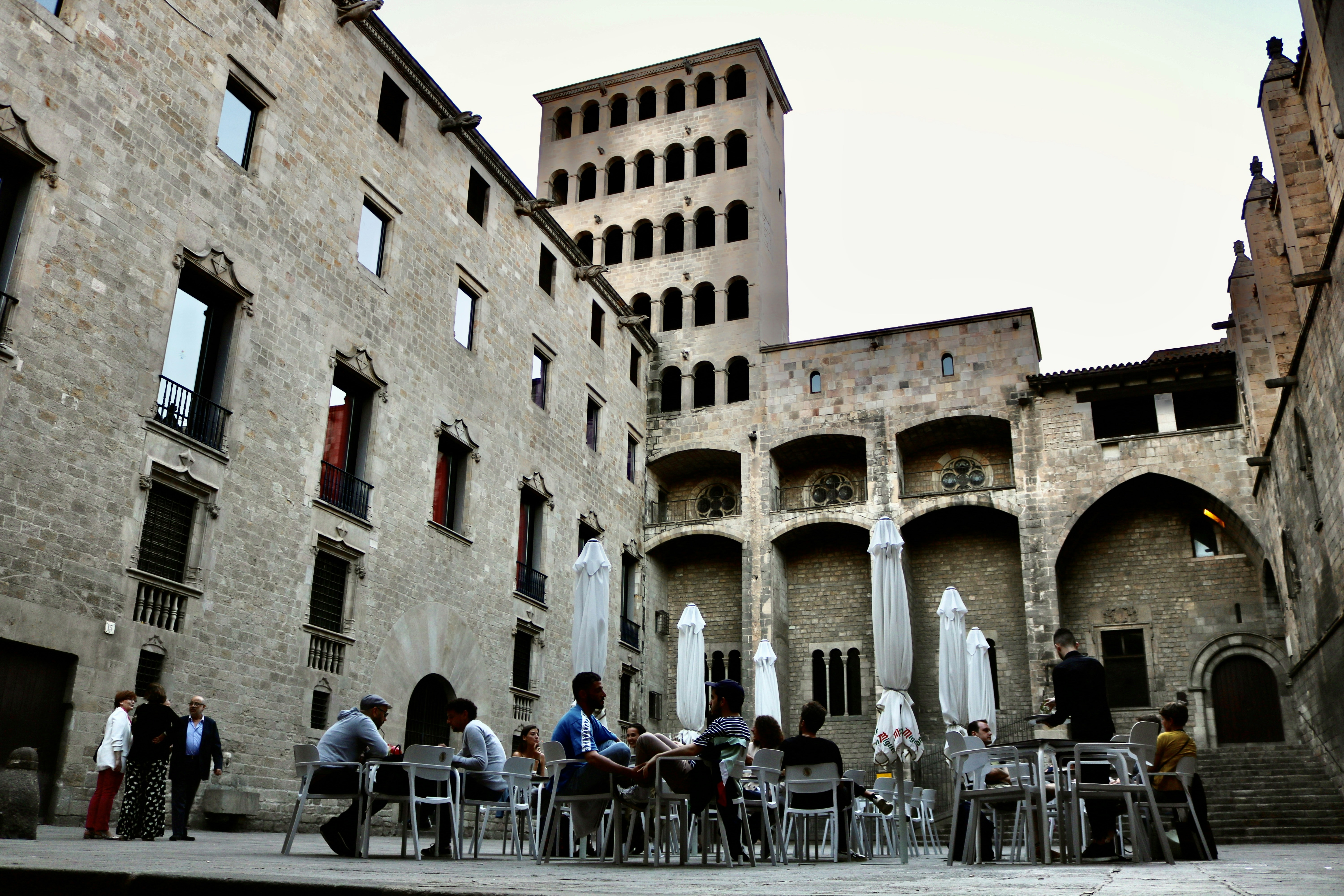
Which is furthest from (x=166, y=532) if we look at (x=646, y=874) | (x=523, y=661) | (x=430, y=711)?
(x=646, y=874)

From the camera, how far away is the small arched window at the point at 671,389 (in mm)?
26469

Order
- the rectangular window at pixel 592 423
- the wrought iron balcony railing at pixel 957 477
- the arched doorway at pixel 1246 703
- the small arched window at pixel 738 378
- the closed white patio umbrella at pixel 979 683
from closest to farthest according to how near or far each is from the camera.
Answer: the closed white patio umbrella at pixel 979 683
the arched doorway at pixel 1246 703
the rectangular window at pixel 592 423
the wrought iron balcony railing at pixel 957 477
the small arched window at pixel 738 378

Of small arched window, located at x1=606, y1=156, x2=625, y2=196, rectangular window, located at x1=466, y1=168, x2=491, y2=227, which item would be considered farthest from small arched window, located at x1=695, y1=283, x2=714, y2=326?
rectangular window, located at x1=466, y1=168, x2=491, y2=227

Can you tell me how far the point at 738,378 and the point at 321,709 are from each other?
14960 millimetres

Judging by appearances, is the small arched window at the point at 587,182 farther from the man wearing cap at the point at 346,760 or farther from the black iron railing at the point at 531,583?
the man wearing cap at the point at 346,760

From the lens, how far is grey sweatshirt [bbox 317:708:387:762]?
24.0 ft

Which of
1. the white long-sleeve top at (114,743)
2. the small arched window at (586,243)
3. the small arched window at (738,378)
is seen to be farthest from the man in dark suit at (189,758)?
the small arched window at (586,243)

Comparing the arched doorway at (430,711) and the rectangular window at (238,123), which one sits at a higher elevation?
the rectangular window at (238,123)

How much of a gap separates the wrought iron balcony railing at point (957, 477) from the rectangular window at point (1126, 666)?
397 cm

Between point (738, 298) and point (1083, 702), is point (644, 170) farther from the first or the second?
point (1083, 702)

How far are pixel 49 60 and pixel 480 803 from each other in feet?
30.3

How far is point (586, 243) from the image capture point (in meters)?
29.7

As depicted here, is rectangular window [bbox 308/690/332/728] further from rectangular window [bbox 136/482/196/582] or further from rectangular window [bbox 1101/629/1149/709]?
rectangular window [bbox 1101/629/1149/709]

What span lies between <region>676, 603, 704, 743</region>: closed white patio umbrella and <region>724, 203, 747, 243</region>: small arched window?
1252cm
